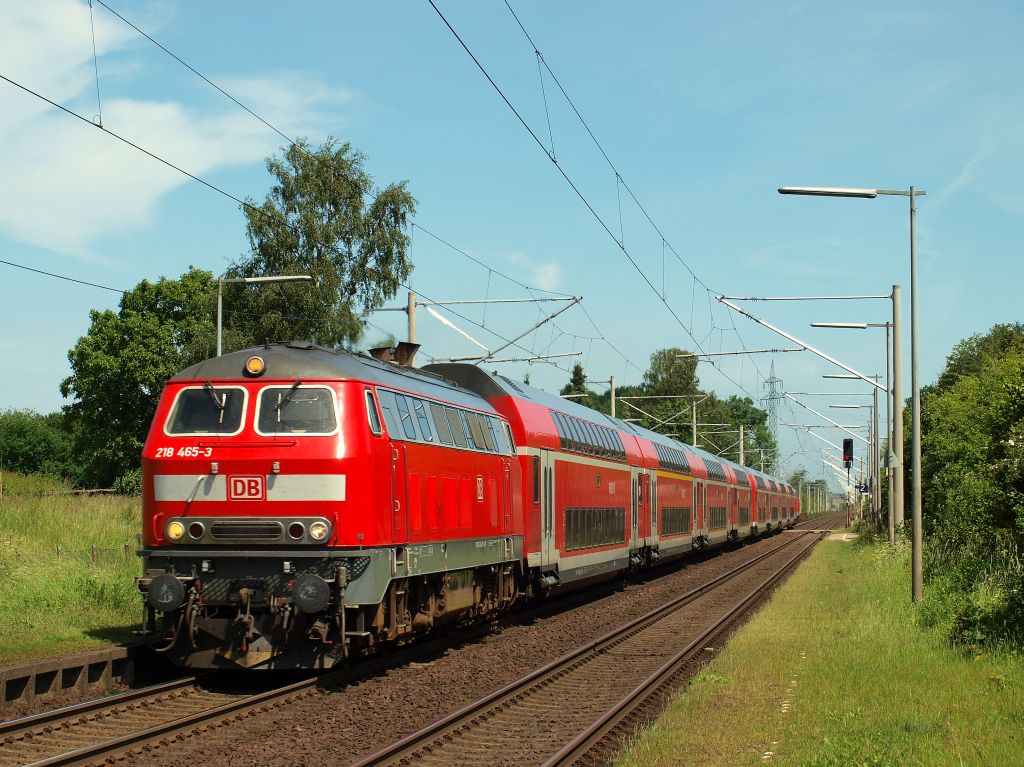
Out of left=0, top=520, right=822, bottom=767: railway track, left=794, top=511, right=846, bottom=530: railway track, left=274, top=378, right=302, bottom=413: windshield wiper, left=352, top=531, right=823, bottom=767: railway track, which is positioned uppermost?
left=274, top=378, right=302, bottom=413: windshield wiper

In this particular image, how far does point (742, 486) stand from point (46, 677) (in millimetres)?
46750

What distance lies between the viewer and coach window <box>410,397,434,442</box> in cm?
1555

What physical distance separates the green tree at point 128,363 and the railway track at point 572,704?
47.5 meters

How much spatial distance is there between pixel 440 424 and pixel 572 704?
4.60 metres

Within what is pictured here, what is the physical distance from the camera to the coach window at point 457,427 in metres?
16.9

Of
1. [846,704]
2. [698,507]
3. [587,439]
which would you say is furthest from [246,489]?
[698,507]

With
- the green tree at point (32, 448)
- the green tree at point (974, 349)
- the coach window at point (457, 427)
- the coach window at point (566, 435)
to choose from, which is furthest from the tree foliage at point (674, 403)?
the coach window at point (457, 427)

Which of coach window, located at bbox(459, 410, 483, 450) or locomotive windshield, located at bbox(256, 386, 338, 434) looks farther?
coach window, located at bbox(459, 410, 483, 450)

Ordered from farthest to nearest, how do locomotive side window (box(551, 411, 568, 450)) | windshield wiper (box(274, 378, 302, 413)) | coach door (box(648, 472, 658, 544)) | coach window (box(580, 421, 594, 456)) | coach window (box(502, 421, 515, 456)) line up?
coach door (box(648, 472, 658, 544)), coach window (box(580, 421, 594, 456)), locomotive side window (box(551, 411, 568, 450)), coach window (box(502, 421, 515, 456)), windshield wiper (box(274, 378, 302, 413))

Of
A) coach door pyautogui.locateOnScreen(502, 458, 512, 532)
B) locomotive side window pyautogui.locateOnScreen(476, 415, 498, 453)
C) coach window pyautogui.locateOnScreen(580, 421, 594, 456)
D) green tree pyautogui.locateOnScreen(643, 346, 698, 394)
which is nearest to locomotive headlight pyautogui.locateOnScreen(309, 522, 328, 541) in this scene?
locomotive side window pyautogui.locateOnScreen(476, 415, 498, 453)

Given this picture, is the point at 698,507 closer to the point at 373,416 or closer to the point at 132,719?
the point at 373,416

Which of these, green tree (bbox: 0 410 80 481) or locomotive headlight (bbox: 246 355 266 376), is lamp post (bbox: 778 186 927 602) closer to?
locomotive headlight (bbox: 246 355 266 376)

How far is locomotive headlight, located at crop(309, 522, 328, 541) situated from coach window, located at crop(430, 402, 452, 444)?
330cm

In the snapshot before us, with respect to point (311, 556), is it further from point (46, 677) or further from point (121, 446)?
point (121, 446)
